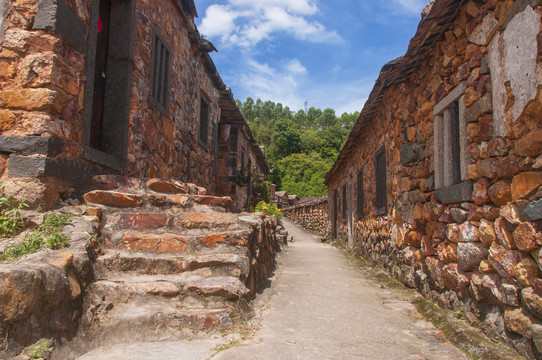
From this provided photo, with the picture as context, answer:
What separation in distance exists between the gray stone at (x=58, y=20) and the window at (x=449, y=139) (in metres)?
3.37

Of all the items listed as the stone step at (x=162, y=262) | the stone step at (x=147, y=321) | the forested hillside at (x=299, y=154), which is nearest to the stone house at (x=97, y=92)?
the stone step at (x=162, y=262)

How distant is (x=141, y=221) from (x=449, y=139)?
9.51 feet

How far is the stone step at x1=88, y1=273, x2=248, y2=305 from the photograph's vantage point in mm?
2547

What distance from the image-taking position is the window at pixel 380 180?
6.54 m

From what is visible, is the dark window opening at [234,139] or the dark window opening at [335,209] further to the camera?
the dark window opening at [335,209]

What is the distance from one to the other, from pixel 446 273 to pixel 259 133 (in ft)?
147

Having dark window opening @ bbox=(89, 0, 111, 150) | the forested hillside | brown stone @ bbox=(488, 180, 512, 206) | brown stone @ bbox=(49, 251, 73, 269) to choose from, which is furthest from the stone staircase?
the forested hillside

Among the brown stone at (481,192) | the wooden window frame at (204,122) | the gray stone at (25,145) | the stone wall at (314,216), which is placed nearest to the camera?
the brown stone at (481,192)

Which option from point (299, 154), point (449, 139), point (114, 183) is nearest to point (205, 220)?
point (114, 183)

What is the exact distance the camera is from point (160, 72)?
5402 mm

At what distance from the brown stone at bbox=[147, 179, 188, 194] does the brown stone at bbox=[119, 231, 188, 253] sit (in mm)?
922

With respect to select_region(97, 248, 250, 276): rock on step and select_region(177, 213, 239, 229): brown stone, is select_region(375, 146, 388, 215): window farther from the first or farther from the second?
select_region(97, 248, 250, 276): rock on step

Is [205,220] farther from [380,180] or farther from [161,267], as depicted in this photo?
[380,180]

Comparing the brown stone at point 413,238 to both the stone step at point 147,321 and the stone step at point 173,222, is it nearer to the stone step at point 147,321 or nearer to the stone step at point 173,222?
the stone step at point 173,222
